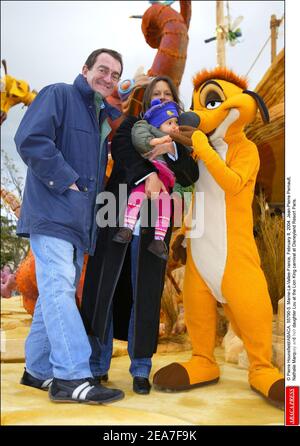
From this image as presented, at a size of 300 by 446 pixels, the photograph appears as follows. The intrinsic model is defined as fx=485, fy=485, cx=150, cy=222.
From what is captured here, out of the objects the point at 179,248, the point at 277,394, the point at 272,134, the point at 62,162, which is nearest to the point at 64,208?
the point at 62,162

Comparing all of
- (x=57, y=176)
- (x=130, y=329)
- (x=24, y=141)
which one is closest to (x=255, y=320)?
(x=130, y=329)

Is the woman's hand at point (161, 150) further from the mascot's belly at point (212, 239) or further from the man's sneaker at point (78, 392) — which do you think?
the man's sneaker at point (78, 392)

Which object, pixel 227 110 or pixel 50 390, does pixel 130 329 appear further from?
pixel 227 110

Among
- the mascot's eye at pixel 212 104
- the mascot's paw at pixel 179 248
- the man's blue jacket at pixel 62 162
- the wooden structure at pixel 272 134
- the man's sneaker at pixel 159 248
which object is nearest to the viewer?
the man's blue jacket at pixel 62 162

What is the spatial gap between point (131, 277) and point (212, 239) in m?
0.30

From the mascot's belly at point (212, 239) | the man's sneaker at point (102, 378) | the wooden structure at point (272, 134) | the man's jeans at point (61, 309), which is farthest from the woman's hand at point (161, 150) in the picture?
the man's sneaker at point (102, 378)

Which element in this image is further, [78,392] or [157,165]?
[157,165]

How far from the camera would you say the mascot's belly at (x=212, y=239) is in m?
1.57

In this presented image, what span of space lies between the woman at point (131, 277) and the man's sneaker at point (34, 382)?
163 mm

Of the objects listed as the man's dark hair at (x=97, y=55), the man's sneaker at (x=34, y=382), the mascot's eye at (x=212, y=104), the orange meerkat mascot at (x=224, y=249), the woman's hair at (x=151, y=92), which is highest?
the man's dark hair at (x=97, y=55)

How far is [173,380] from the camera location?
156 centimetres

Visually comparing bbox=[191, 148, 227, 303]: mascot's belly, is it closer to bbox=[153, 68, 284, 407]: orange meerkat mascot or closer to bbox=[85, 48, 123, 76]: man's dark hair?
bbox=[153, 68, 284, 407]: orange meerkat mascot

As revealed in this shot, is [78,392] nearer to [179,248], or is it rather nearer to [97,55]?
[179,248]
